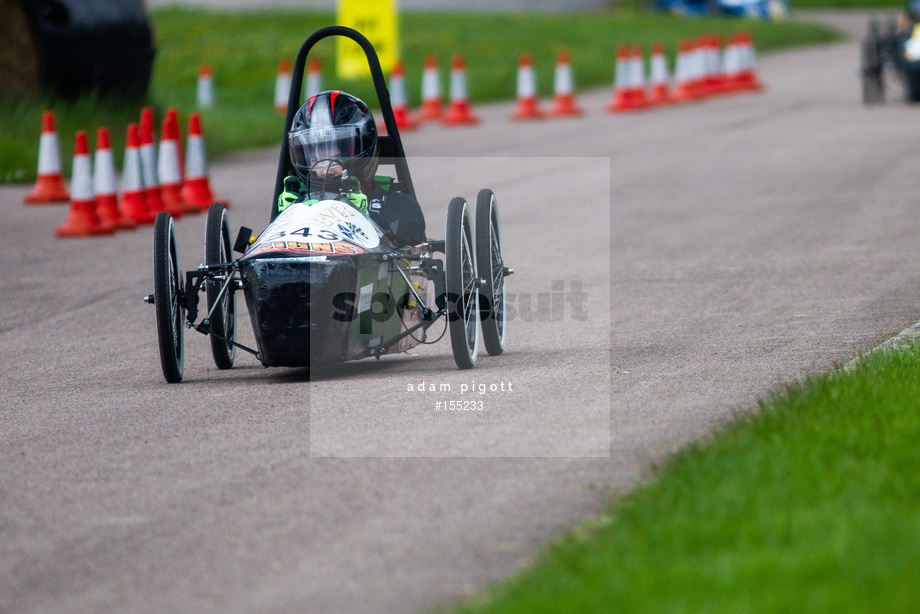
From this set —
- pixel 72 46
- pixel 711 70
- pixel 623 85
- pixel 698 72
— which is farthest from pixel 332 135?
pixel 711 70

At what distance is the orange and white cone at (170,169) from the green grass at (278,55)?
3.03m

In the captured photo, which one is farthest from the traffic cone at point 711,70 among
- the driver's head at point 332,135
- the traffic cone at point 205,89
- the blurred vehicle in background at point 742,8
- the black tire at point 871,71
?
the driver's head at point 332,135

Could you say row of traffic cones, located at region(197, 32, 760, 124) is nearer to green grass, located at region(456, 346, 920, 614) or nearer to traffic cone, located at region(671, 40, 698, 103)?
traffic cone, located at region(671, 40, 698, 103)

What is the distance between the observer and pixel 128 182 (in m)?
13.2

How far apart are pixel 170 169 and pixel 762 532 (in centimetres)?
1068

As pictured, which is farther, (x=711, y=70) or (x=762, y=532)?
(x=711, y=70)

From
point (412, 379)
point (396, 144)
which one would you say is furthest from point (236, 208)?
point (412, 379)

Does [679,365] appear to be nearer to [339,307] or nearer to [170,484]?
[339,307]

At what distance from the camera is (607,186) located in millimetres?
14773

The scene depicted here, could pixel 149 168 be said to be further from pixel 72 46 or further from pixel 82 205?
pixel 72 46

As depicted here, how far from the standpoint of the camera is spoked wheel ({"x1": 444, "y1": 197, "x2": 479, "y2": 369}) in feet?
22.1

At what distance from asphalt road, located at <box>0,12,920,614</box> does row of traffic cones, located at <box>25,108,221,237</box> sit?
34 cm

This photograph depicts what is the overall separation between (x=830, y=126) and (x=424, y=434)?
14.3 meters

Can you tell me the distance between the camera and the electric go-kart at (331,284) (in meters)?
6.54
